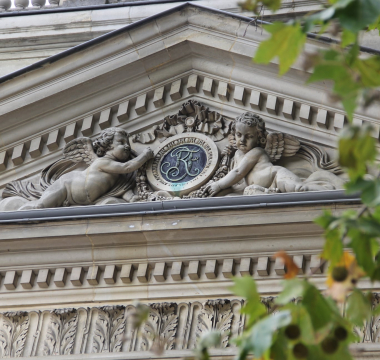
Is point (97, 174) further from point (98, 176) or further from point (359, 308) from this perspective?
point (359, 308)

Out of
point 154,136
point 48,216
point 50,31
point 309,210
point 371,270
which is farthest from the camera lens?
point 50,31

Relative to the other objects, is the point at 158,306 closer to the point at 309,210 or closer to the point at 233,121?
the point at 309,210

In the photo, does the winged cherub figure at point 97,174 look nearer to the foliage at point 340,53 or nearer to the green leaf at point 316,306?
the foliage at point 340,53

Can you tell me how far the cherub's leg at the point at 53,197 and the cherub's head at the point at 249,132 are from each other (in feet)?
5.61

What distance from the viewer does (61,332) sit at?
8.02 m

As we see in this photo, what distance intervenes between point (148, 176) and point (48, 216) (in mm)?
1028

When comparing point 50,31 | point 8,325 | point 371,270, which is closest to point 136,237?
point 8,325

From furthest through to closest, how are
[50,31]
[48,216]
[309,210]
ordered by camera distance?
1. [50,31]
2. [48,216]
3. [309,210]

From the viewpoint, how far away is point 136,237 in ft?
27.0

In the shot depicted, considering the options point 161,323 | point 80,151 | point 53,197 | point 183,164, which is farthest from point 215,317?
point 80,151

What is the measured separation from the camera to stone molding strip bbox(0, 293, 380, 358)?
7.72 meters

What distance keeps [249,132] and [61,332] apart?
2.49 meters

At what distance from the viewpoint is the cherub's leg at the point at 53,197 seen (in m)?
8.88

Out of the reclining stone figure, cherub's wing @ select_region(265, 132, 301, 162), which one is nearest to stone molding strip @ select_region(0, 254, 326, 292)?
the reclining stone figure
